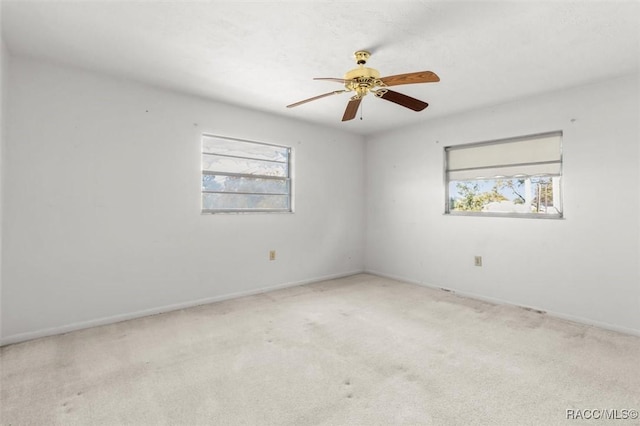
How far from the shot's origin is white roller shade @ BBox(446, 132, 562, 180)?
3.28 metres

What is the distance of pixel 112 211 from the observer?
293 cm

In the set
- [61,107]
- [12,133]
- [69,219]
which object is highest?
[61,107]

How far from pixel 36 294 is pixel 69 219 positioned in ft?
2.20

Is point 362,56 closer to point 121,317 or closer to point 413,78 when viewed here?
point 413,78

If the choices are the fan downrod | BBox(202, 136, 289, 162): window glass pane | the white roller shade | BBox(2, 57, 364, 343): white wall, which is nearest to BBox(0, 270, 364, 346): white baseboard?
BBox(2, 57, 364, 343): white wall

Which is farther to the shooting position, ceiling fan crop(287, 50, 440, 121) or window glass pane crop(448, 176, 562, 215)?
window glass pane crop(448, 176, 562, 215)

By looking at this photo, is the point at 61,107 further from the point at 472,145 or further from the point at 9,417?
the point at 472,145

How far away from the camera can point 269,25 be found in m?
2.07

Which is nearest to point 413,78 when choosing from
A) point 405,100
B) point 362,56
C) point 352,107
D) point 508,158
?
point 405,100

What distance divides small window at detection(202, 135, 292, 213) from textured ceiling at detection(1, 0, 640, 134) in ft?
2.64

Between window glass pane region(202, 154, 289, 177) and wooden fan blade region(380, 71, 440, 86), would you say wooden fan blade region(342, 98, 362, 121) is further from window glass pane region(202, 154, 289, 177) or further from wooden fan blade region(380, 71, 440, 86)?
window glass pane region(202, 154, 289, 177)

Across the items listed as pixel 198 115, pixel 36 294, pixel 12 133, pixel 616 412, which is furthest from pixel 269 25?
pixel 616 412

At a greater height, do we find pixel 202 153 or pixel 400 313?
pixel 202 153

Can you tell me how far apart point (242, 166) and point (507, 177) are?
325cm
